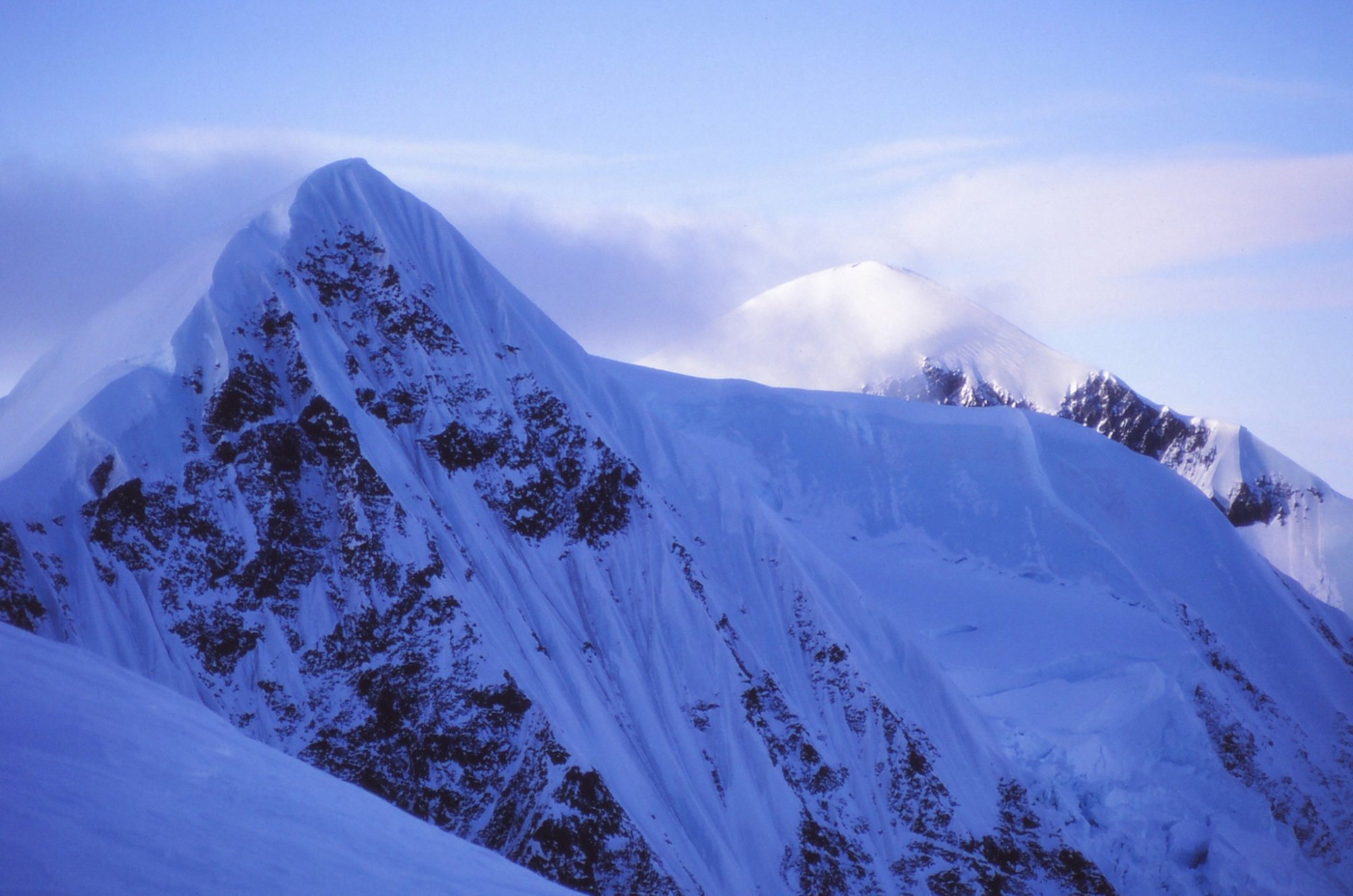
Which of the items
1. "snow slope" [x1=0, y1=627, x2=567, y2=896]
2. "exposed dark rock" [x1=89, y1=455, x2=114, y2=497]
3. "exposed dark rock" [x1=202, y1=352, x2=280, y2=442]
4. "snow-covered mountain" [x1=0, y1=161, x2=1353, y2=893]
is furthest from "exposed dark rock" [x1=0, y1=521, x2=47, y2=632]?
"snow slope" [x1=0, y1=627, x2=567, y2=896]

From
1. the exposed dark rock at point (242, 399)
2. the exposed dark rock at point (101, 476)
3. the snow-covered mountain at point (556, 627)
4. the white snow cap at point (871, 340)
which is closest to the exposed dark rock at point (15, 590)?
the snow-covered mountain at point (556, 627)

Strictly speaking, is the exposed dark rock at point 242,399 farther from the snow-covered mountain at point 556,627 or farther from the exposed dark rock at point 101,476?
the exposed dark rock at point 101,476

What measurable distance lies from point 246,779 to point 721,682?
3545cm

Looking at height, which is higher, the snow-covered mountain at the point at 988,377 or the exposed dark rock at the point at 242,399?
the snow-covered mountain at the point at 988,377

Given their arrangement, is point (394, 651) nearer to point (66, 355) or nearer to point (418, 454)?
point (418, 454)

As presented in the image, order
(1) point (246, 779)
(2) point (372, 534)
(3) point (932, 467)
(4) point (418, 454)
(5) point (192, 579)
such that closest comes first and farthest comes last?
(1) point (246, 779) → (5) point (192, 579) → (2) point (372, 534) → (4) point (418, 454) → (3) point (932, 467)

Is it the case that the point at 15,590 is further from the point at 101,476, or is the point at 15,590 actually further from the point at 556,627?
the point at 556,627

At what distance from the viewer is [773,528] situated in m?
53.8

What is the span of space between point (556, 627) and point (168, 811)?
34156 millimetres

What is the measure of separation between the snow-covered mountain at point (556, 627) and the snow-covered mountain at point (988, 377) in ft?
134

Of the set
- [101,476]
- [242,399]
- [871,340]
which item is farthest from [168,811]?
[871,340]

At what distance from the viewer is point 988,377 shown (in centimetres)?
10925

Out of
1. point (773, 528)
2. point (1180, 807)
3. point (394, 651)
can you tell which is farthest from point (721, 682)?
point (1180, 807)

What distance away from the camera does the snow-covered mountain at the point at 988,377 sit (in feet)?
347
